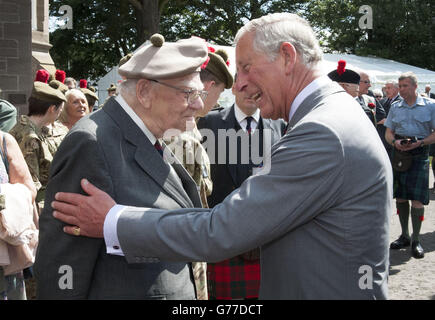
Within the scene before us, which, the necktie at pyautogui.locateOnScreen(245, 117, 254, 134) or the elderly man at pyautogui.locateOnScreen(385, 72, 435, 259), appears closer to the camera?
the necktie at pyautogui.locateOnScreen(245, 117, 254, 134)

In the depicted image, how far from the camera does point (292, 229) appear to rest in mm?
1679

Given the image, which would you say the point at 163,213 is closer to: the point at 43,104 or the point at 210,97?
the point at 210,97

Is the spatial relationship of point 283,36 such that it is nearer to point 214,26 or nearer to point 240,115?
point 240,115

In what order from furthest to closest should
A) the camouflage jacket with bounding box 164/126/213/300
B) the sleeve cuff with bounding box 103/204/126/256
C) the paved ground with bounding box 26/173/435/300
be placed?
the paved ground with bounding box 26/173/435/300
the camouflage jacket with bounding box 164/126/213/300
the sleeve cuff with bounding box 103/204/126/256

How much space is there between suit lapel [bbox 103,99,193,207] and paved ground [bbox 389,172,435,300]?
3.35 m

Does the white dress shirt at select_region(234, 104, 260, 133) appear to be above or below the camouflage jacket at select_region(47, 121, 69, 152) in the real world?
above

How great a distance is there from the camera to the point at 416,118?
668cm

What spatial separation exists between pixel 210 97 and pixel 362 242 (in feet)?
6.50

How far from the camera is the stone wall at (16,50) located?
978 centimetres

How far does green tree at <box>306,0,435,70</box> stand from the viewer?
31031mm

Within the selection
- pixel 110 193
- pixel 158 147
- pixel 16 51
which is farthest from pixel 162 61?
pixel 16 51

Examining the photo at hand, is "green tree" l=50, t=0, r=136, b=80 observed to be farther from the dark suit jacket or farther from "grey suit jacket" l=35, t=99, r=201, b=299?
"grey suit jacket" l=35, t=99, r=201, b=299

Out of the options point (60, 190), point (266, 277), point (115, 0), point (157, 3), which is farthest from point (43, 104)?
point (115, 0)

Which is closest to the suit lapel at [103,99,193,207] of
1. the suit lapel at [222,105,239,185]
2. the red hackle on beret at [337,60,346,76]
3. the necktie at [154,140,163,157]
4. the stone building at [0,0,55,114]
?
the necktie at [154,140,163,157]
